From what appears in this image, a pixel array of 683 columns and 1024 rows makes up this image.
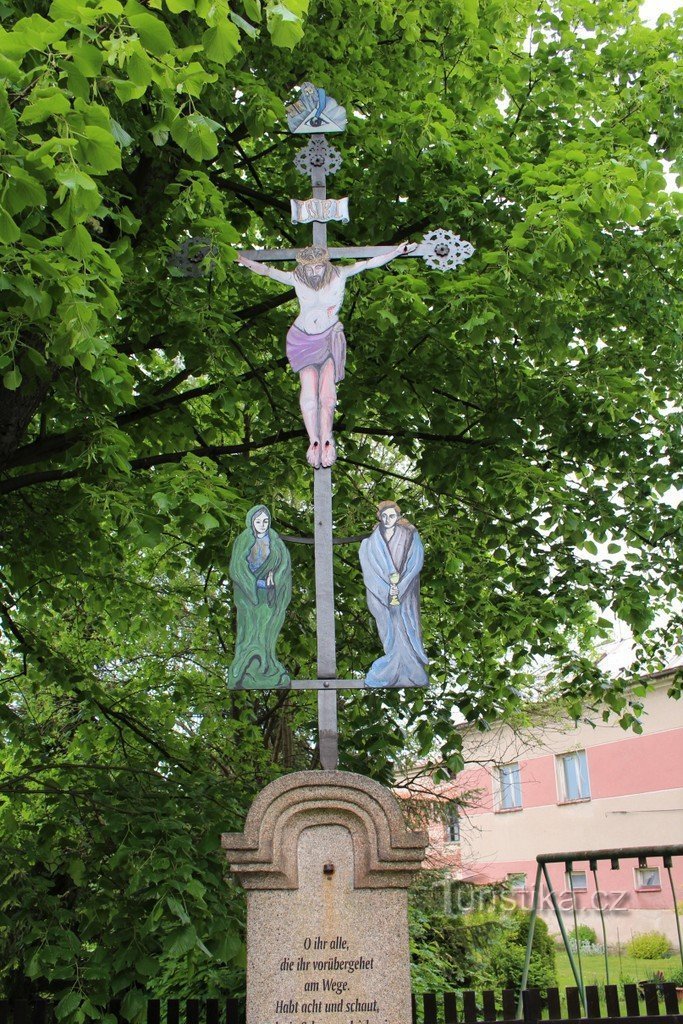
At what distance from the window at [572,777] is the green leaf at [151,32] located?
21.2 metres

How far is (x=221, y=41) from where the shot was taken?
11.4 feet

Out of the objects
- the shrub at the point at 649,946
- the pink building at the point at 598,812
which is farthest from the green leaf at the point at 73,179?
the shrub at the point at 649,946

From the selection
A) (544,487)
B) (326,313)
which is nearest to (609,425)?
(544,487)

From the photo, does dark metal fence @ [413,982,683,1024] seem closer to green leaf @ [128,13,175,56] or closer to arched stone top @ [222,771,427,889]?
arched stone top @ [222,771,427,889]

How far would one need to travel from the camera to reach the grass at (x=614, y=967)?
14.5 metres

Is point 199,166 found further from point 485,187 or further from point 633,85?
point 633,85

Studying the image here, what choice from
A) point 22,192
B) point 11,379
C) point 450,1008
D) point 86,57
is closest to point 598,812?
point 450,1008

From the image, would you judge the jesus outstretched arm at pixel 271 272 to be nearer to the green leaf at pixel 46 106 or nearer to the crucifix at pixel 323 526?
the crucifix at pixel 323 526

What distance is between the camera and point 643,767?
790 inches

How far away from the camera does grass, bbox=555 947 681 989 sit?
1455 centimetres

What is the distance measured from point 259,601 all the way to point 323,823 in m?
0.96

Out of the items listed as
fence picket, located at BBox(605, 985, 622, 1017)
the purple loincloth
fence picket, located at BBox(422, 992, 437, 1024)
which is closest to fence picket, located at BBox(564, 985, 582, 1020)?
fence picket, located at BBox(605, 985, 622, 1017)

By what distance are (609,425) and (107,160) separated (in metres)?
4.44

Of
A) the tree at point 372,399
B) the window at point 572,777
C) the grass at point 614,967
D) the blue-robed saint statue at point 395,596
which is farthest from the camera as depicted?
the window at point 572,777
